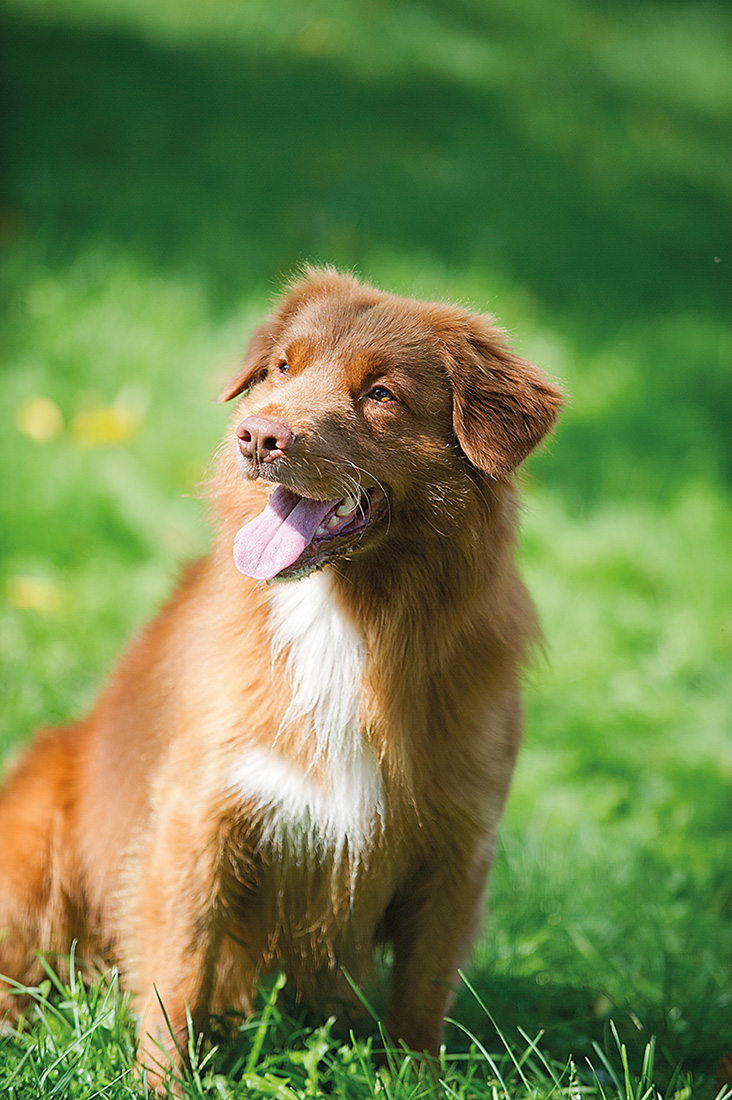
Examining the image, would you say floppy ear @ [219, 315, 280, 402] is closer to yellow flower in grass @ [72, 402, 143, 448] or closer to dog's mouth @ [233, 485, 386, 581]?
dog's mouth @ [233, 485, 386, 581]

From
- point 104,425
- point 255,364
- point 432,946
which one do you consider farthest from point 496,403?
point 104,425

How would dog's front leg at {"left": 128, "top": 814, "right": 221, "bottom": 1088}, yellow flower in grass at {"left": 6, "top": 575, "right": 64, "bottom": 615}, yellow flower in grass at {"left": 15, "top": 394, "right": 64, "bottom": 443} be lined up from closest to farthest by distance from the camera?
1. dog's front leg at {"left": 128, "top": 814, "right": 221, "bottom": 1088}
2. yellow flower in grass at {"left": 6, "top": 575, "right": 64, "bottom": 615}
3. yellow flower in grass at {"left": 15, "top": 394, "right": 64, "bottom": 443}

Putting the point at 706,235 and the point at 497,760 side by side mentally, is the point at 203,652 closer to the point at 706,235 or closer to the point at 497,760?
the point at 497,760

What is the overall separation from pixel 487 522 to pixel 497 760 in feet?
1.94

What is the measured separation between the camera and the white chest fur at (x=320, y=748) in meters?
2.58

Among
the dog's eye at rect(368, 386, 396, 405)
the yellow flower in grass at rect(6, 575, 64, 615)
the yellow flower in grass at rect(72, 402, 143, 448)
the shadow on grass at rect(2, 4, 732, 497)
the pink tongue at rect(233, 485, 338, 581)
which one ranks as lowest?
the yellow flower in grass at rect(6, 575, 64, 615)

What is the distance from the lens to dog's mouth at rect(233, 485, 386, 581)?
2408 mm

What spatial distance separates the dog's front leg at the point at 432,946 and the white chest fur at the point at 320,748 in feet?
0.92

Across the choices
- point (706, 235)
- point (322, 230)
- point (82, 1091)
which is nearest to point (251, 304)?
point (322, 230)

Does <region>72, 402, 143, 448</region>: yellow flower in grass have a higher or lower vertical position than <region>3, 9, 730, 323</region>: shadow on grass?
lower

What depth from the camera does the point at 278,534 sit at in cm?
245

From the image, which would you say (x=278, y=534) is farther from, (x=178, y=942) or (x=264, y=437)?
(x=178, y=942)

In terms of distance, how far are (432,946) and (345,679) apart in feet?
2.40

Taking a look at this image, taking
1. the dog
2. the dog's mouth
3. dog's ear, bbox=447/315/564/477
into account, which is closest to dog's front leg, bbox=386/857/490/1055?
the dog
